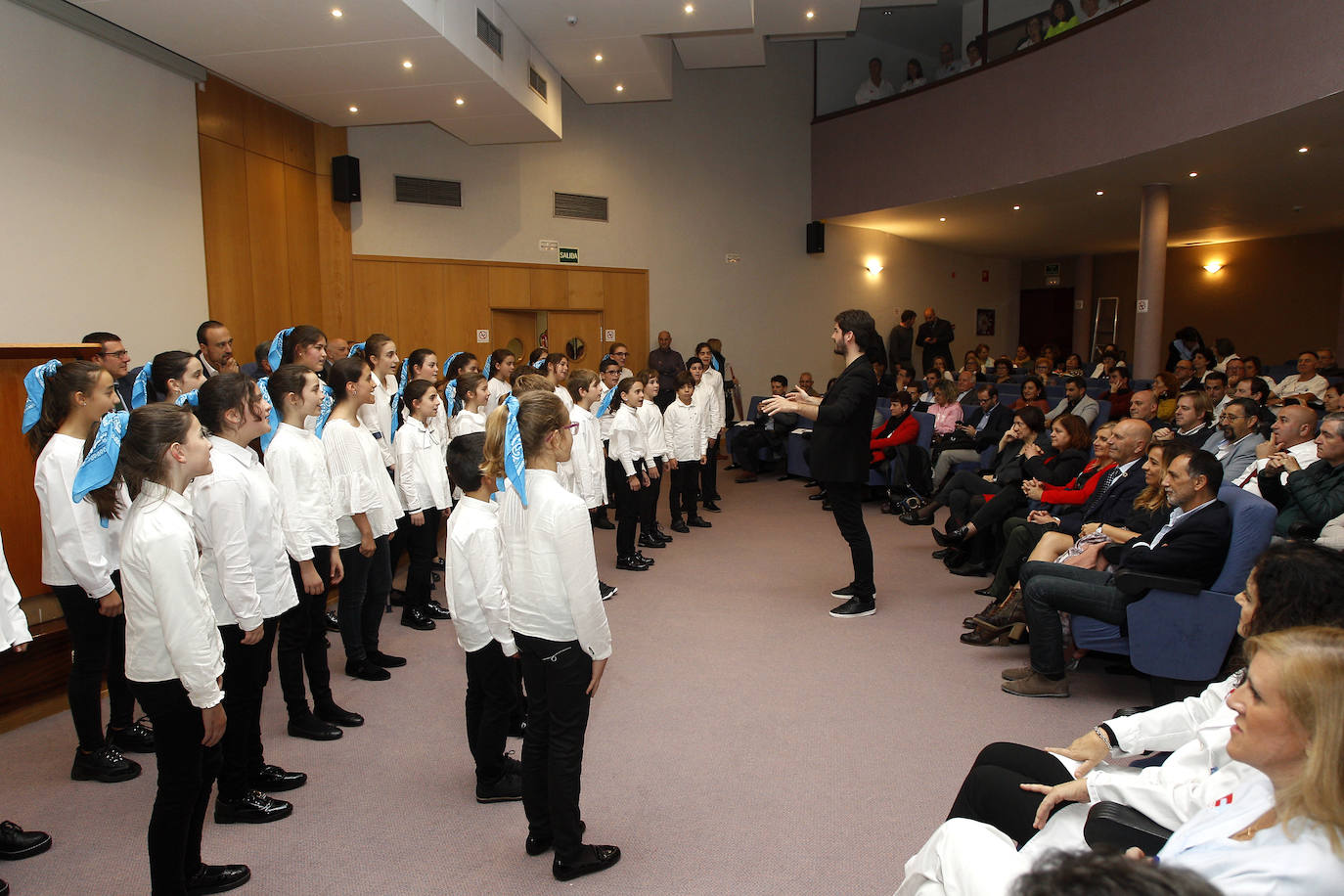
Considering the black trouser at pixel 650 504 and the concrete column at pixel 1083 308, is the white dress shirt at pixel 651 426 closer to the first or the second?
the black trouser at pixel 650 504

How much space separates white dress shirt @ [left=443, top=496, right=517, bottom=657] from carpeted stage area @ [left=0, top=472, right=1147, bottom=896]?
0.66m

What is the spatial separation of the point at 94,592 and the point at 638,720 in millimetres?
2185

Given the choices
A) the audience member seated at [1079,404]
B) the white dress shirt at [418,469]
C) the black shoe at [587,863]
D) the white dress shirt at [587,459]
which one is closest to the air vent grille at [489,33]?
the white dress shirt at [587,459]

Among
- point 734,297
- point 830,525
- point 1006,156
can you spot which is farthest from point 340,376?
point 734,297

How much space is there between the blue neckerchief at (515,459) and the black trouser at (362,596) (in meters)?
1.85

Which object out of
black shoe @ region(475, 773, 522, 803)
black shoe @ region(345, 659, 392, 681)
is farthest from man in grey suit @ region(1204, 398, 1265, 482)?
black shoe @ region(345, 659, 392, 681)

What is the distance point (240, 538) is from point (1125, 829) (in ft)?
8.33

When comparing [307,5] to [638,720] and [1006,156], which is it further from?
[1006,156]

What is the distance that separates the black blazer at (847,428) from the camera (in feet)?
15.4

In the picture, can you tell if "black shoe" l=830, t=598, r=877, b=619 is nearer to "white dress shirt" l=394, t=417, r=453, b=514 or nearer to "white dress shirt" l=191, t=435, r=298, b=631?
"white dress shirt" l=394, t=417, r=453, b=514

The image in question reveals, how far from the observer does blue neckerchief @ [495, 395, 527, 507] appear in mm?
2365

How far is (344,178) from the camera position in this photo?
29.3ft

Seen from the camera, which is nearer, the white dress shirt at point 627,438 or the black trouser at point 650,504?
the white dress shirt at point 627,438

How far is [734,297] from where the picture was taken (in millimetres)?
12531
